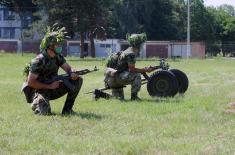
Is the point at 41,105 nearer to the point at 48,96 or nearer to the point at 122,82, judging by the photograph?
the point at 48,96

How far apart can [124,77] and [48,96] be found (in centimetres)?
342

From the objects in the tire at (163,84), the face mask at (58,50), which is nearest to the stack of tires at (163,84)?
the tire at (163,84)

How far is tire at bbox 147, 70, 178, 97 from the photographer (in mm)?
14875

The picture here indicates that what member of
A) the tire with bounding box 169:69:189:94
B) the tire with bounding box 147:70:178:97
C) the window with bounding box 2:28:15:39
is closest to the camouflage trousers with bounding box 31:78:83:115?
the tire with bounding box 147:70:178:97

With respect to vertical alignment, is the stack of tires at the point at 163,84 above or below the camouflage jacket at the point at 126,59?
below

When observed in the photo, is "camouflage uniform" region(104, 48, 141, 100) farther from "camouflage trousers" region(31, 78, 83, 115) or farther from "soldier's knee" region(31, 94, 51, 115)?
"soldier's knee" region(31, 94, 51, 115)

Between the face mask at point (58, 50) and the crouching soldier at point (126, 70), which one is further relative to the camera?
the crouching soldier at point (126, 70)

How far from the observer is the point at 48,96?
1123 centimetres

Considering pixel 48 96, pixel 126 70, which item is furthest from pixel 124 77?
pixel 48 96

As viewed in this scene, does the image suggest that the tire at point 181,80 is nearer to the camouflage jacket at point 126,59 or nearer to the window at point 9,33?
the camouflage jacket at point 126,59

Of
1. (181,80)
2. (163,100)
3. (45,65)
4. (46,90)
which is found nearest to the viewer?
(45,65)

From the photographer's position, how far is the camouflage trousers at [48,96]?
35.7 feet

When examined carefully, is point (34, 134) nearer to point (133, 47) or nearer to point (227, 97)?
point (133, 47)

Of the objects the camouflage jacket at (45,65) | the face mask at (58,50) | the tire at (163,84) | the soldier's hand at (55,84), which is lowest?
the tire at (163,84)
